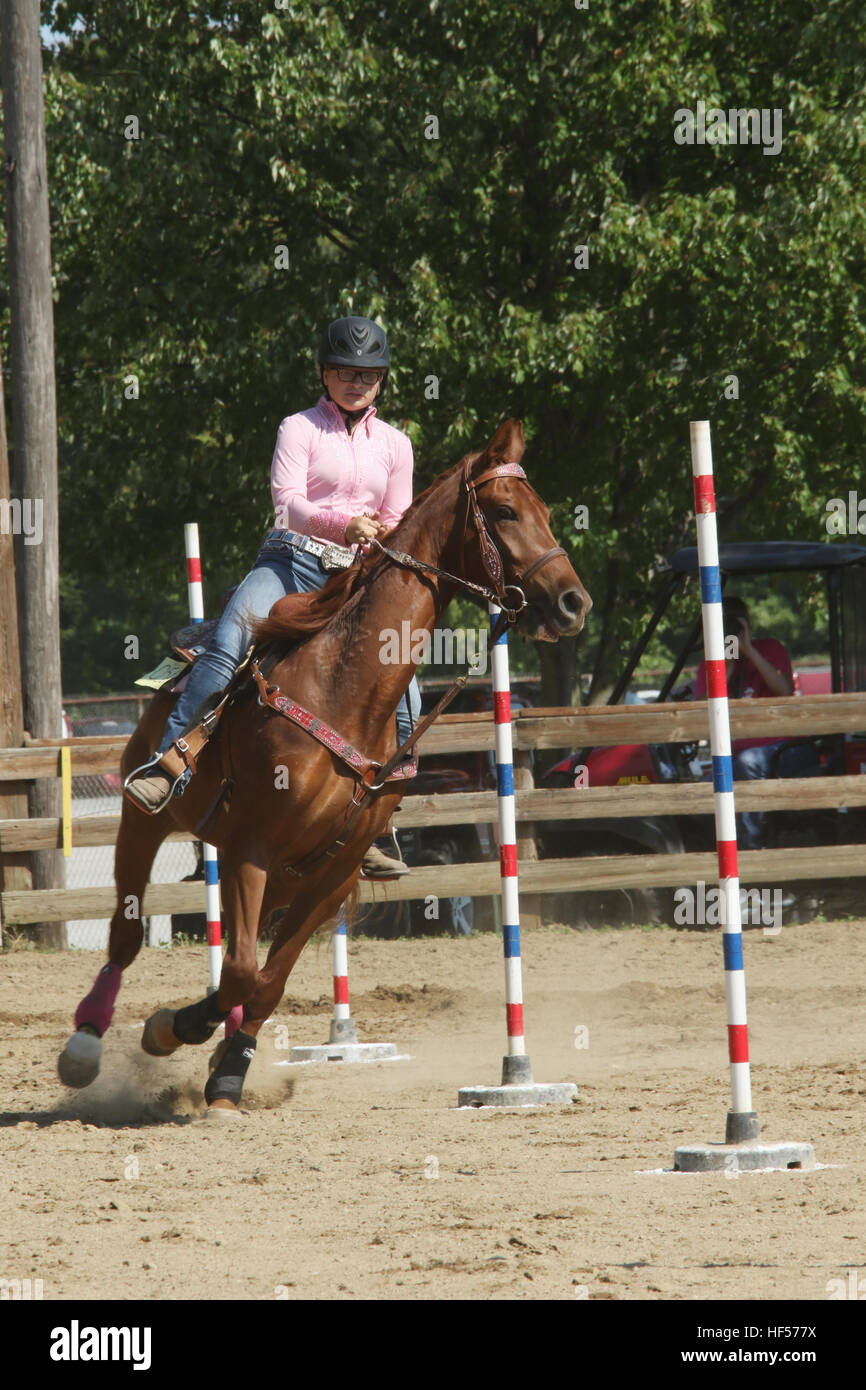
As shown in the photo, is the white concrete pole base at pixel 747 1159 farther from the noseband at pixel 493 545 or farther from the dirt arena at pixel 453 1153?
the noseband at pixel 493 545

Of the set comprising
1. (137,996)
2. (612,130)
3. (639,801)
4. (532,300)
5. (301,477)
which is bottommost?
(137,996)

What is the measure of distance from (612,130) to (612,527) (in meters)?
4.08

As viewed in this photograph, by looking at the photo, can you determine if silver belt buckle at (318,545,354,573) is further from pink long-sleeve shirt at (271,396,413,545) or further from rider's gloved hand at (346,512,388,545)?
rider's gloved hand at (346,512,388,545)

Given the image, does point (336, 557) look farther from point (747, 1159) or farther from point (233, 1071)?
point (747, 1159)

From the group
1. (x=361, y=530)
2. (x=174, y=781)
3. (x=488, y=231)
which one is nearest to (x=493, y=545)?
(x=361, y=530)

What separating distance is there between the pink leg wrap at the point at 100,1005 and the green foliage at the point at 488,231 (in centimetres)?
883

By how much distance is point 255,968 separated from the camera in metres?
6.13

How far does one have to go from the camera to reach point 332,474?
253 inches

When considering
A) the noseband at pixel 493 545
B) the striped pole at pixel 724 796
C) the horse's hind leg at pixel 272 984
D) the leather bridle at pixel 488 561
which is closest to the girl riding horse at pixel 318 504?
the leather bridle at pixel 488 561

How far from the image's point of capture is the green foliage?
14914 mm

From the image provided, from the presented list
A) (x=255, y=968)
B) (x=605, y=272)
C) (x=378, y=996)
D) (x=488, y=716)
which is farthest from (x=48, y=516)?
(x=255, y=968)

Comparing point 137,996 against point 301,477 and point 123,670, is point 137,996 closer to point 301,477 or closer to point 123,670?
point 301,477

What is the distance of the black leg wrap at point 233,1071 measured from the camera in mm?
6402
